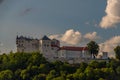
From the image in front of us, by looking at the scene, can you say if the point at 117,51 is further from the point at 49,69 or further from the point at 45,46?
→ the point at 45,46

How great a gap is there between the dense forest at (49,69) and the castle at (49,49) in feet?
30.9

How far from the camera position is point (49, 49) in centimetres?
9656

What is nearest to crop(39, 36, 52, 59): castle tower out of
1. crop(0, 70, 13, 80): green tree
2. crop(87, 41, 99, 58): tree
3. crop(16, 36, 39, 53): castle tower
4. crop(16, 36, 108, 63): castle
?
crop(16, 36, 108, 63): castle

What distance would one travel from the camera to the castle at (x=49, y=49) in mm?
95625

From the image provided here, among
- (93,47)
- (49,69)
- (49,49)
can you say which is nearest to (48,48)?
(49,49)

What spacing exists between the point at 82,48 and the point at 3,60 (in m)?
20.3

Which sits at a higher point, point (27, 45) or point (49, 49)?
point (27, 45)

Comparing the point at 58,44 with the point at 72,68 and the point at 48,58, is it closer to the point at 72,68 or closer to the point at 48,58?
the point at 48,58

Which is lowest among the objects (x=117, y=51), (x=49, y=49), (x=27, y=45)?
(x=117, y=51)

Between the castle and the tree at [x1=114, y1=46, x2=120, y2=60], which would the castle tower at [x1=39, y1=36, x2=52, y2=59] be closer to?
the castle

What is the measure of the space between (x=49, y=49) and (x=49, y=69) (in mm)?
17400

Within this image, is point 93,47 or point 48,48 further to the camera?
point 48,48

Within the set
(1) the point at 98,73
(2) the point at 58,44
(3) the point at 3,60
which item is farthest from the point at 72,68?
(2) the point at 58,44

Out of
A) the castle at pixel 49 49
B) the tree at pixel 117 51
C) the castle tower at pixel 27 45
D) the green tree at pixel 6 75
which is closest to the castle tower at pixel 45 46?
the castle at pixel 49 49
